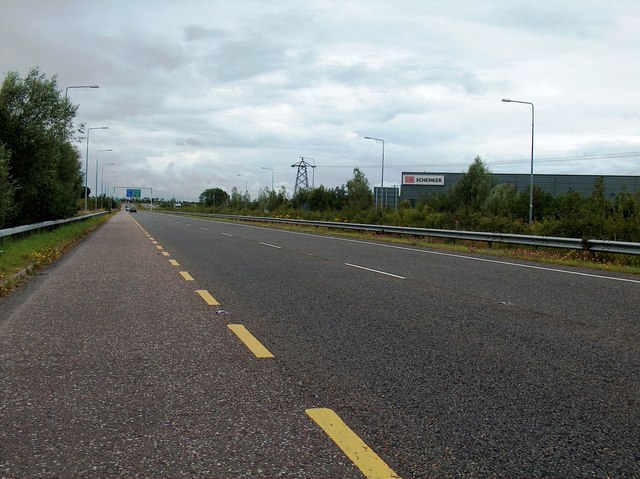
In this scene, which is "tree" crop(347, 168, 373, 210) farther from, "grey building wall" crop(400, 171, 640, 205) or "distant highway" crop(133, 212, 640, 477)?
"distant highway" crop(133, 212, 640, 477)

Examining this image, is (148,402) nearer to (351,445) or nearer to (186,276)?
(351,445)

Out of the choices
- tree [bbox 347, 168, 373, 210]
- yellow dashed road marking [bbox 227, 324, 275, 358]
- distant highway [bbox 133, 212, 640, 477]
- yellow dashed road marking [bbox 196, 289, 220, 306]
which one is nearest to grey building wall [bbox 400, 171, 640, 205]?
tree [bbox 347, 168, 373, 210]

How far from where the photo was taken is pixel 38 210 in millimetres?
28375

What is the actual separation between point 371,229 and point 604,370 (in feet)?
87.3

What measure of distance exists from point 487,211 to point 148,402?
27760mm

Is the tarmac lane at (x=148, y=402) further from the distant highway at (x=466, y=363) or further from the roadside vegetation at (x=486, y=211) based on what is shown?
the roadside vegetation at (x=486, y=211)

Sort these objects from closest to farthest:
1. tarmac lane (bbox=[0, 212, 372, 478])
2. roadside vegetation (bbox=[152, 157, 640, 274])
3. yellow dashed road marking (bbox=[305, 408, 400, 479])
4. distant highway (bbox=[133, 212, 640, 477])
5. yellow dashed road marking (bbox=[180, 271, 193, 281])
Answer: yellow dashed road marking (bbox=[305, 408, 400, 479]) → tarmac lane (bbox=[0, 212, 372, 478]) → distant highway (bbox=[133, 212, 640, 477]) → yellow dashed road marking (bbox=[180, 271, 193, 281]) → roadside vegetation (bbox=[152, 157, 640, 274])

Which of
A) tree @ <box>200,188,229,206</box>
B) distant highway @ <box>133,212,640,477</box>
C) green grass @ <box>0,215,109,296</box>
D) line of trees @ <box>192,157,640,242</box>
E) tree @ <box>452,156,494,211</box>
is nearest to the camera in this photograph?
distant highway @ <box>133,212,640,477</box>

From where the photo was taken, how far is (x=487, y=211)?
3014 centimetres

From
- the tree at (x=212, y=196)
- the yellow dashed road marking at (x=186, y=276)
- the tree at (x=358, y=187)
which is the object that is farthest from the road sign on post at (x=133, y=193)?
the yellow dashed road marking at (x=186, y=276)

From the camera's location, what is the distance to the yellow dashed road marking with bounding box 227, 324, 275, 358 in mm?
5757

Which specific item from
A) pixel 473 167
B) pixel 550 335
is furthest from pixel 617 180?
pixel 550 335

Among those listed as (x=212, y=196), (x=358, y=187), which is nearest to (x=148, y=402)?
(x=358, y=187)

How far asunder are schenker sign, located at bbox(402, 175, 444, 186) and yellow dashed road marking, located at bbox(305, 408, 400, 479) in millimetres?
100332
